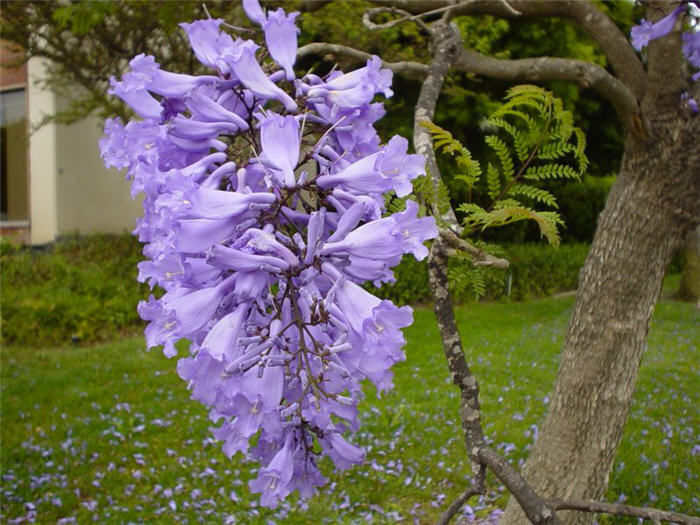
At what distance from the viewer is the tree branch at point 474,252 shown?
159 centimetres

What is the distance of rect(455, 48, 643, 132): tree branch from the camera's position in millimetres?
3389

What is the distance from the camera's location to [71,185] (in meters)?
15.2

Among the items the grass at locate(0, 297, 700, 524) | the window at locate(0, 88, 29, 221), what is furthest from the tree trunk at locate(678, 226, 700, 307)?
the window at locate(0, 88, 29, 221)

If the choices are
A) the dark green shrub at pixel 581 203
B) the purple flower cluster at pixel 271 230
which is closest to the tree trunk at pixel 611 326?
the purple flower cluster at pixel 271 230

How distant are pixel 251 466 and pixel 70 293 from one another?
275 inches

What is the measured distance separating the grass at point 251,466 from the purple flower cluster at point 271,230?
3666mm

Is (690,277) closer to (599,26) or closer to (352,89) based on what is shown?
(599,26)

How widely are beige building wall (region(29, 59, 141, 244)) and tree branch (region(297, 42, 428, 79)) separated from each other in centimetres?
1267

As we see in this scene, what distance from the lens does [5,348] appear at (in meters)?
10.2

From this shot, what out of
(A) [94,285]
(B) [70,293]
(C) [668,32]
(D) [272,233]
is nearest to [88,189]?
(A) [94,285]

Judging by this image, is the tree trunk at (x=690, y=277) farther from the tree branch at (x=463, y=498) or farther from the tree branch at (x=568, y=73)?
the tree branch at (x=463, y=498)

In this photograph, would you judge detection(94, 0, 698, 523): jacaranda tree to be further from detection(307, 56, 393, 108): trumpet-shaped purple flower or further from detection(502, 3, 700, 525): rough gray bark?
detection(502, 3, 700, 525): rough gray bark

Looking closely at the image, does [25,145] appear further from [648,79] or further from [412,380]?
[648,79]

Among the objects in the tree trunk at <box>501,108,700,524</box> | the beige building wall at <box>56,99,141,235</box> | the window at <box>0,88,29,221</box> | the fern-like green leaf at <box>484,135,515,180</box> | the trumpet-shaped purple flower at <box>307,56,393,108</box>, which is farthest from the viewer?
the window at <box>0,88,29,221</box>
